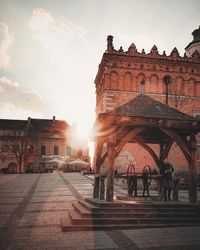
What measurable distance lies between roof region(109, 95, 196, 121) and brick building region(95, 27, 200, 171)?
612 inches

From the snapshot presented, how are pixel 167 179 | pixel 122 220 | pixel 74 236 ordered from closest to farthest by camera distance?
pixel 74 236, pixel 122 220, pixel 167 179

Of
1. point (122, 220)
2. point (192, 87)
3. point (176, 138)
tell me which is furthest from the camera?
point (192, 87)

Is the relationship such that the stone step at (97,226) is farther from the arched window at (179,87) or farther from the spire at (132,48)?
the spire at (132,48)

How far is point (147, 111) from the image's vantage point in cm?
1001

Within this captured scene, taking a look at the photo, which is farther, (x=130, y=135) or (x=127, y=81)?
(x=127, y=81)

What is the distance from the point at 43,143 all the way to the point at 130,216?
5096 cm

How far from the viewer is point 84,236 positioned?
6.94 m

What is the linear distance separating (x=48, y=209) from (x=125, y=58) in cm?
1985

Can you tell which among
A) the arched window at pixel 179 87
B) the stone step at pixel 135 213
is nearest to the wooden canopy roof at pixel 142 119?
the stone step at pixel 135 213

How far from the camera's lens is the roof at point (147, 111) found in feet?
31.7

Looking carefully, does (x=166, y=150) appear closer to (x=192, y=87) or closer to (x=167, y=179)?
(x=167, y=179)

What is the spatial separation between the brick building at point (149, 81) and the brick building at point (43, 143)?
27.6 m

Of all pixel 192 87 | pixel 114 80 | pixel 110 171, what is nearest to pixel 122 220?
pixel 110 171

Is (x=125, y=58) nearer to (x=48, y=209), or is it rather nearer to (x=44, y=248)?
(x=48, y=209)
